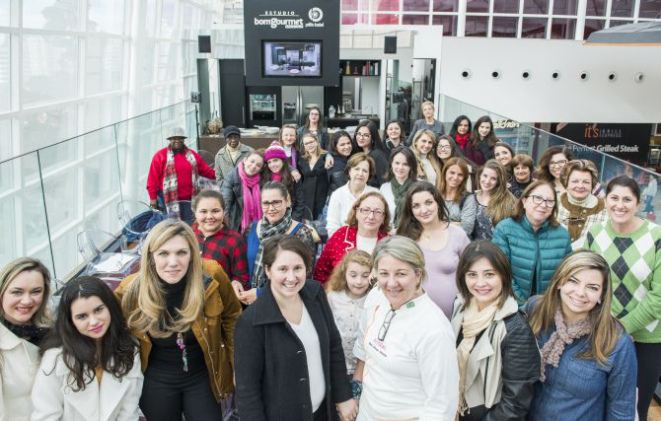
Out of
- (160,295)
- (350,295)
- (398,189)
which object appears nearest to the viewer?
(160,295)

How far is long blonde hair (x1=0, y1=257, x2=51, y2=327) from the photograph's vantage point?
250 cm

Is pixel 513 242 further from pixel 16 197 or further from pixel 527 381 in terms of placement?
pixel 16 197

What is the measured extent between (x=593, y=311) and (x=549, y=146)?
5583 millimetres

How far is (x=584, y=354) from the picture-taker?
2.37 metres

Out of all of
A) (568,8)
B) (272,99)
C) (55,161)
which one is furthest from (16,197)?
(568,8)

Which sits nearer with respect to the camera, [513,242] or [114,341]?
[114,341]

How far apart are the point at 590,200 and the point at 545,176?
2.99 ft

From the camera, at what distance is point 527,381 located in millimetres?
2299

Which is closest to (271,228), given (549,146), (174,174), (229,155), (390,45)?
(174,174)

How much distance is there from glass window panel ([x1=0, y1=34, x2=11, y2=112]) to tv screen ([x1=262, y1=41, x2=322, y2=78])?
5861mm

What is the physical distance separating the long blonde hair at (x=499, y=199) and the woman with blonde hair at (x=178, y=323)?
2456 mm

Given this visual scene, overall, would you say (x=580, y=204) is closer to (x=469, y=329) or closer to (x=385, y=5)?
(x=469, y=329)

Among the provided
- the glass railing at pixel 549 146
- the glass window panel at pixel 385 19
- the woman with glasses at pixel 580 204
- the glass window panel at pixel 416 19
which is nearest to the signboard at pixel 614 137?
the glass window panel at pixel 416 19

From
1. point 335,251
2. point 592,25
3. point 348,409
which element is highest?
point 592,25
